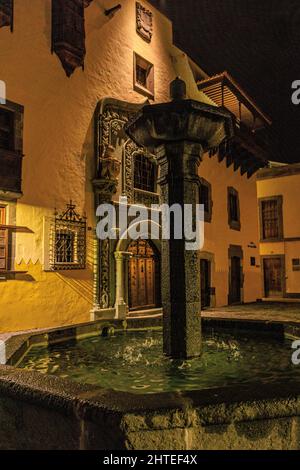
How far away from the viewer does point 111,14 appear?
12969 mm

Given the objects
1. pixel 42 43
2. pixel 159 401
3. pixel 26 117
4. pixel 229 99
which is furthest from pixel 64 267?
pixel 229 99

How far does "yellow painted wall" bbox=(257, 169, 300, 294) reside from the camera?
21.6 meters

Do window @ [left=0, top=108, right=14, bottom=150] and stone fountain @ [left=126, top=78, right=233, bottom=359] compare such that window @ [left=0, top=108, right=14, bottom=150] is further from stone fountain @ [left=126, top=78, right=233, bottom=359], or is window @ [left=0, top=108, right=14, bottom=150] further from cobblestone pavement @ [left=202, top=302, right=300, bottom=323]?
cobblestone pavement @ [left=202, top=302, right=300, bottom=323]

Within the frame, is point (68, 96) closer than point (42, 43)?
No

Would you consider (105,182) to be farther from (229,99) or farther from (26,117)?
(229,99)

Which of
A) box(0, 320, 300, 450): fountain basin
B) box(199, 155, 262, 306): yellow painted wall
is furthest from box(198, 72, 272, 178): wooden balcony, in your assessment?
box(0, 320, 300, 450): fountain basin

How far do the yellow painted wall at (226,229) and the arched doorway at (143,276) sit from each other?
2983 millimetres

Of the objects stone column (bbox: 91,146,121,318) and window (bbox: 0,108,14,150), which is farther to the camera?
stone column (bbox: 91,146,121,318)

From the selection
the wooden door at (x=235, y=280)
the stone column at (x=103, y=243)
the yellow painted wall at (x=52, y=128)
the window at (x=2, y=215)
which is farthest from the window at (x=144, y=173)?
the wooden door at (x=235, y=280)

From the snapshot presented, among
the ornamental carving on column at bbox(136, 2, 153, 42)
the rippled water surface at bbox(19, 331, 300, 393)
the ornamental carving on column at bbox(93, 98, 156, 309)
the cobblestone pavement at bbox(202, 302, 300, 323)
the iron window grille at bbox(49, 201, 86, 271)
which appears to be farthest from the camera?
the ornamental carving on column at bbox(136, 2, 153, 42)

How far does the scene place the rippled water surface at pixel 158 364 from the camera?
413cm

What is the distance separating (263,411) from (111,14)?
1379 centimetres

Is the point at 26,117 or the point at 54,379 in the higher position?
the point at 26,117

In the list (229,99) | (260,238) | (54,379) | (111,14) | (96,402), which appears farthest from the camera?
(260,238)
